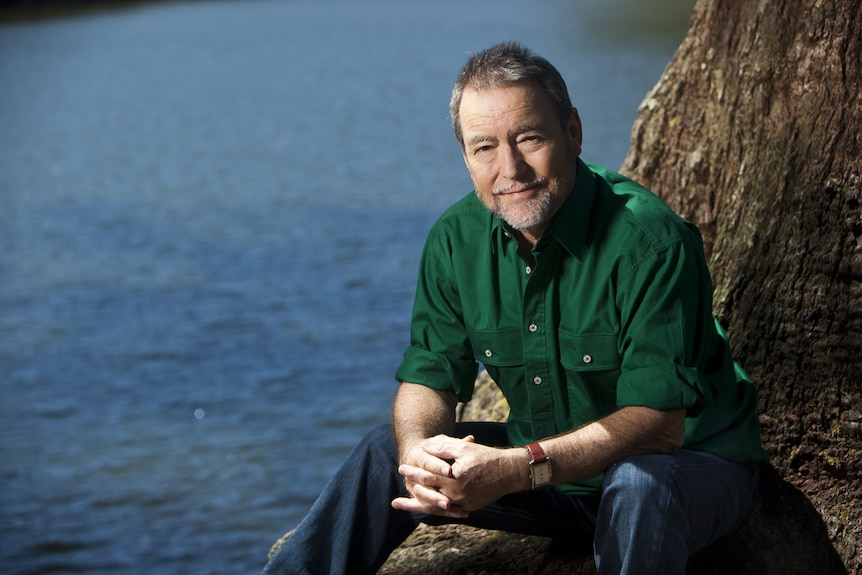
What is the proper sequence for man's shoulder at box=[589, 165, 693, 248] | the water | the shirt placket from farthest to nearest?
the water → the shirt placket → man's shoulder at box=[589, 165, 693, 248]

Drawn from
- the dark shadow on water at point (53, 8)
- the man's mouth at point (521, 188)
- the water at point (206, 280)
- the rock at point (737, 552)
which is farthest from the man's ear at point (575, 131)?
the dark shadow on water at point (53, 8)

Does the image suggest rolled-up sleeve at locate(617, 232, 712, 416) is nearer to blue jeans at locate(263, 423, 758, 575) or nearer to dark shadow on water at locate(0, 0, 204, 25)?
blue jeans at locate(263, 423, 758, 575)

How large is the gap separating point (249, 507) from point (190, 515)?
0.32 m

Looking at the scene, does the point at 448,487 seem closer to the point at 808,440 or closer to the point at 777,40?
the point at 808,440

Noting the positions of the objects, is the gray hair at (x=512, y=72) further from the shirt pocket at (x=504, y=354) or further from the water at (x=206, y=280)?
the water at (x=206, y=280)

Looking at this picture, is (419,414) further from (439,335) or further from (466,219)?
(466,219)

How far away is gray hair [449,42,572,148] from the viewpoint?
3096 millimetres

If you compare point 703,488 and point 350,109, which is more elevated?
point 350,109

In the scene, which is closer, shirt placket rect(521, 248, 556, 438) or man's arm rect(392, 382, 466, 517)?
man's arm rect(392, 382, 466, 517)

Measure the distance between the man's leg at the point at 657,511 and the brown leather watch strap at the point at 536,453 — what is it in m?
0.16

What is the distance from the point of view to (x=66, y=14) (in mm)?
41000

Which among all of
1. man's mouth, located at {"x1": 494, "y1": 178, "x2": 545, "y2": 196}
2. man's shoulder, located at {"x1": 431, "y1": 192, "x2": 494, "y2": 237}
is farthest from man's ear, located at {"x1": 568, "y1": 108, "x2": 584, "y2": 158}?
man's shoulder, located at {"x1": 431, "y1": 192, "x2": 494, "y2": 237}

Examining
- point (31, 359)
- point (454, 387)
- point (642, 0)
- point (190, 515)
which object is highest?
point (642, 0)

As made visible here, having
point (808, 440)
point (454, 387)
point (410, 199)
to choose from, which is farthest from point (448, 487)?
point (410, 199)
